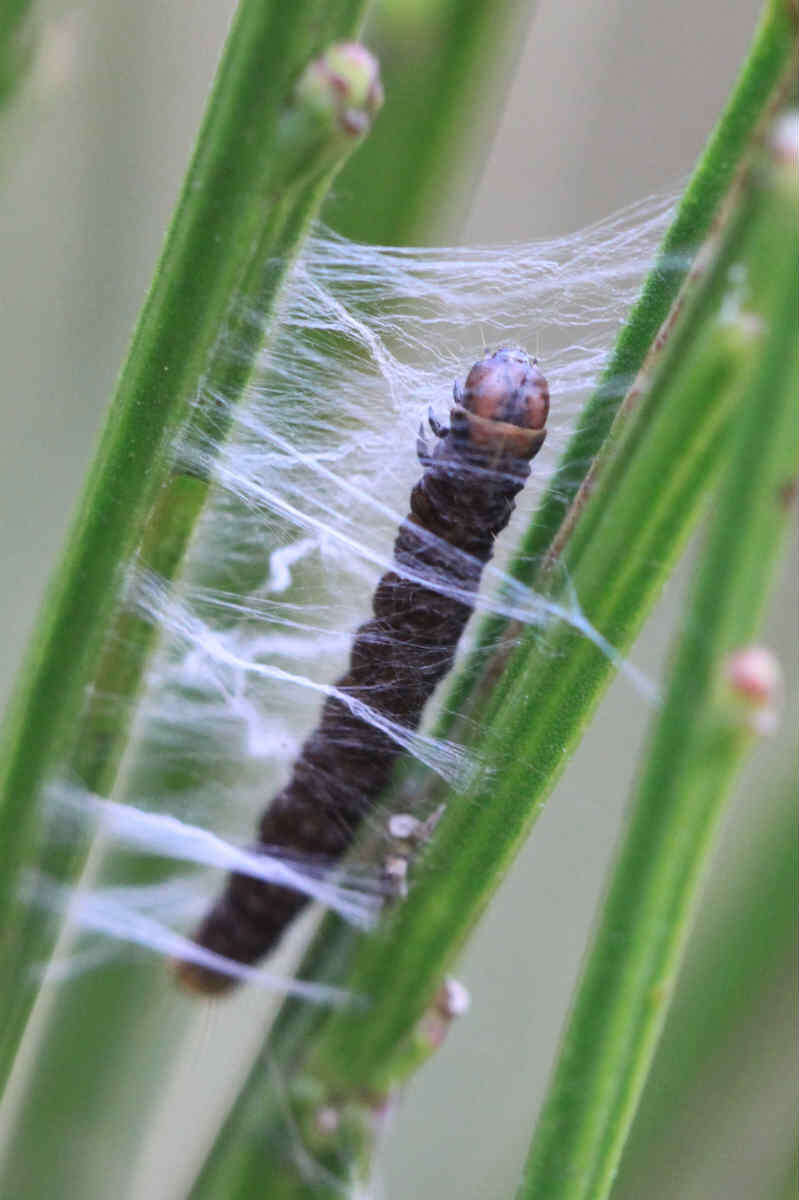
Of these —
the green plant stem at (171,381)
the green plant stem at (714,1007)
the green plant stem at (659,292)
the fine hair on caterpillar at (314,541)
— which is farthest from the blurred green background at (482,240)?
the green plant stem at (171,381)

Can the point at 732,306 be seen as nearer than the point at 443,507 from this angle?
Yes

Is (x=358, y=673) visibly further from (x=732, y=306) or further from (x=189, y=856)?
(x=732, y=306)

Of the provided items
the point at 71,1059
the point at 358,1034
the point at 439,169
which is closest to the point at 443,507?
the point at 439,169

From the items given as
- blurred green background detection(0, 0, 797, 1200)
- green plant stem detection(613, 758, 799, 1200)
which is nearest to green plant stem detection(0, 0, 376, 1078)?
green plant stem detection(613, 758, 799, 1200)

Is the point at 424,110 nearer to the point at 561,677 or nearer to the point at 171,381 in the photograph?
the point at 171,381

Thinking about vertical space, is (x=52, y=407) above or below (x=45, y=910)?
above

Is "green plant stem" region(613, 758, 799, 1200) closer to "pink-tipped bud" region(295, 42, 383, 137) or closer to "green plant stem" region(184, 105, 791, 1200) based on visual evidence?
"green plant stem" region(184, 105, 791, 1200)

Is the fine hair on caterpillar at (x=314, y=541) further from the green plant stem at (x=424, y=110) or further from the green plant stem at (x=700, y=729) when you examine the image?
the green plant stem at (x=700, y=729)
